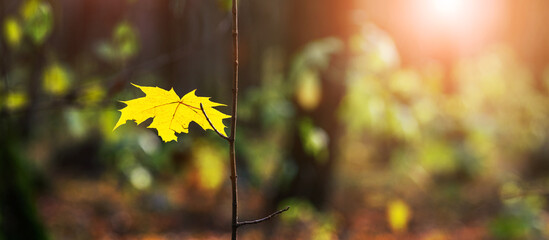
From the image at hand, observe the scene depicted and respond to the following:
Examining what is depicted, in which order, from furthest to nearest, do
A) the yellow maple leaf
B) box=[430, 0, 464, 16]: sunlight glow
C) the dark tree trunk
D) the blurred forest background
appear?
box=[430, 0, 464, 16]: sunlight glow < the dark tree trunk < the blurred forest background < the yellow maple leaf

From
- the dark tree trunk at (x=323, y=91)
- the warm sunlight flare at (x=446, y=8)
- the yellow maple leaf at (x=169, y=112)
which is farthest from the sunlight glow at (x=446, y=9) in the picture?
the yellow maple leaf at (x=169, y=112)

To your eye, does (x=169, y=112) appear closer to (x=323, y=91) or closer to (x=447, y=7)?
(x=323, y=91)

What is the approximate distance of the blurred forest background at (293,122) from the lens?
301 centimetres

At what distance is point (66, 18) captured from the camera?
9227 millimetres

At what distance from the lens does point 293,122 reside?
4.45 m

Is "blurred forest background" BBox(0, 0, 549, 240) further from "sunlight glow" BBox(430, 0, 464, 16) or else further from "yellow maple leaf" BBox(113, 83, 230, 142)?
"yellow maple leaf" BBox(113, 83, 230, 142)

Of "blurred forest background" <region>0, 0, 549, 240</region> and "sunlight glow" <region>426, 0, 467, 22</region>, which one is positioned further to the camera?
"sunlight glow" <region>426, 0, 467, 22</region>

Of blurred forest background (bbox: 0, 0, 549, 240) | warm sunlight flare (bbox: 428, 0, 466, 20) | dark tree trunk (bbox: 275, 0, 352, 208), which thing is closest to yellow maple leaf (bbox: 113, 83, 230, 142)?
blurred forest background (bbox: 0, 0, 549, 240)

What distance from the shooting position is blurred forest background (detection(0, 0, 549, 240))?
301 cm

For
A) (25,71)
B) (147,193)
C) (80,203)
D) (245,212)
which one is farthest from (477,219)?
(25,71)

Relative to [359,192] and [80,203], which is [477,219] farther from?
[80,203]

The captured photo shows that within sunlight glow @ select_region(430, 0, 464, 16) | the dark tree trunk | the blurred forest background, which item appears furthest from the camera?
sunlight glow @ select_region(430, 0, 464, 16)

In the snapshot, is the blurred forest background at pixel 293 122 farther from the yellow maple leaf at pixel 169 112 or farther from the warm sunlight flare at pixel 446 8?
the yellow maple leaf at pixel 169 112

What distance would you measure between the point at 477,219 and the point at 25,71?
23.6ft
